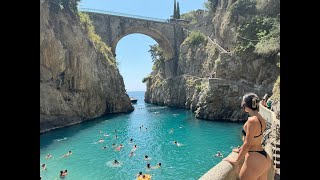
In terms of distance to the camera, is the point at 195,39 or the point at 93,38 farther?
the point at 195,39

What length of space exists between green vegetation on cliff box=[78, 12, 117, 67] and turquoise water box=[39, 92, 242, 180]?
16.5 m

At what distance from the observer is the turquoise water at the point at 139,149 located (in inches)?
768

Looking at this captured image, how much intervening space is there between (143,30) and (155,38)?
415cm

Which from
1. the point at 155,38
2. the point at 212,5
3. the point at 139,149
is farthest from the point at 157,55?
the point at 139,149

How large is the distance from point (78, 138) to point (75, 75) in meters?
14.1

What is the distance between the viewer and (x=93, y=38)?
50125 millimetres

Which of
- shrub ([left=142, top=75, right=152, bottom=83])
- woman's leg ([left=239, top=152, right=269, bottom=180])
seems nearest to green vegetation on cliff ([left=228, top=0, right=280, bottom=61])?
woman's leg ([left=239, top=152, right=269, bottom=180])

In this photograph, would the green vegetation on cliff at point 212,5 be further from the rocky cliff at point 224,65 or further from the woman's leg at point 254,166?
the woman's leg at point 254,166

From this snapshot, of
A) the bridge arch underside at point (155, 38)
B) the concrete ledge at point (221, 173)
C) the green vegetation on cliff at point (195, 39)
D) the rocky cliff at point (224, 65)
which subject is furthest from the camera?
the bridge arch underside at point (155, 38)

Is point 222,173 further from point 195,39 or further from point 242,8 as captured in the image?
point 195,39

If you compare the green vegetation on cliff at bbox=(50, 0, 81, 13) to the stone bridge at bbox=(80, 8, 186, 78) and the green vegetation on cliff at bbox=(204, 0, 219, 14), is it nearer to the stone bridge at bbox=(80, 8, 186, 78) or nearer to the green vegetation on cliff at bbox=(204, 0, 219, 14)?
the stone bridge at bbox=(80, 8, 186, 78)

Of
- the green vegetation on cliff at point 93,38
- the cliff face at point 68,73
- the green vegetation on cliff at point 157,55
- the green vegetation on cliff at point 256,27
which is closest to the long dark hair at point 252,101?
the cliff face at point 68,73

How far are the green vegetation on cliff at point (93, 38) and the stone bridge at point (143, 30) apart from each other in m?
5.04
